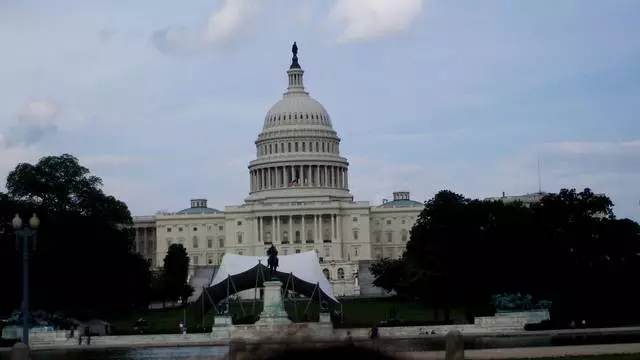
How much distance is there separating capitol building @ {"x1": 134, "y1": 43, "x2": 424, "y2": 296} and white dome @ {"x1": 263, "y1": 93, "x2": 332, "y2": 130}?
0.14 metres

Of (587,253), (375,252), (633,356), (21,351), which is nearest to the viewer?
(21,351)

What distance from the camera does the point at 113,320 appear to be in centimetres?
9062

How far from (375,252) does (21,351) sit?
6097 inches

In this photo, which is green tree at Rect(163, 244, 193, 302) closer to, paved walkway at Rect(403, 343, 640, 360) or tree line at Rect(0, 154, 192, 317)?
tree line at Rect(0, 154, 192, 317)

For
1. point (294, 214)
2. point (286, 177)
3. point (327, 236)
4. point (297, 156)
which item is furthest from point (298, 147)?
point (327, 236)

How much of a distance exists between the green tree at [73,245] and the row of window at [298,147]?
204 feet

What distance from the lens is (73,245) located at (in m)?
83.6

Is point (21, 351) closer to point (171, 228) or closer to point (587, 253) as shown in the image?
point (587, 253)

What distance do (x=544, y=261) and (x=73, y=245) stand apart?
3259 centimetres

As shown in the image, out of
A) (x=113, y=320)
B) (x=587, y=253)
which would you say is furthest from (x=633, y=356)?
(x=113, y=320)

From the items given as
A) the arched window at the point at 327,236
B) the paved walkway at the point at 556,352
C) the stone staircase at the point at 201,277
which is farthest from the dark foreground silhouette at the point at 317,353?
the arched window at the point at 327,236

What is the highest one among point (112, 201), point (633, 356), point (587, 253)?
point (112, 201)

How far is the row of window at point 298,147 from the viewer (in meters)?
172

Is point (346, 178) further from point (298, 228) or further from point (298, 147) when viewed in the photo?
point (298, 228)
